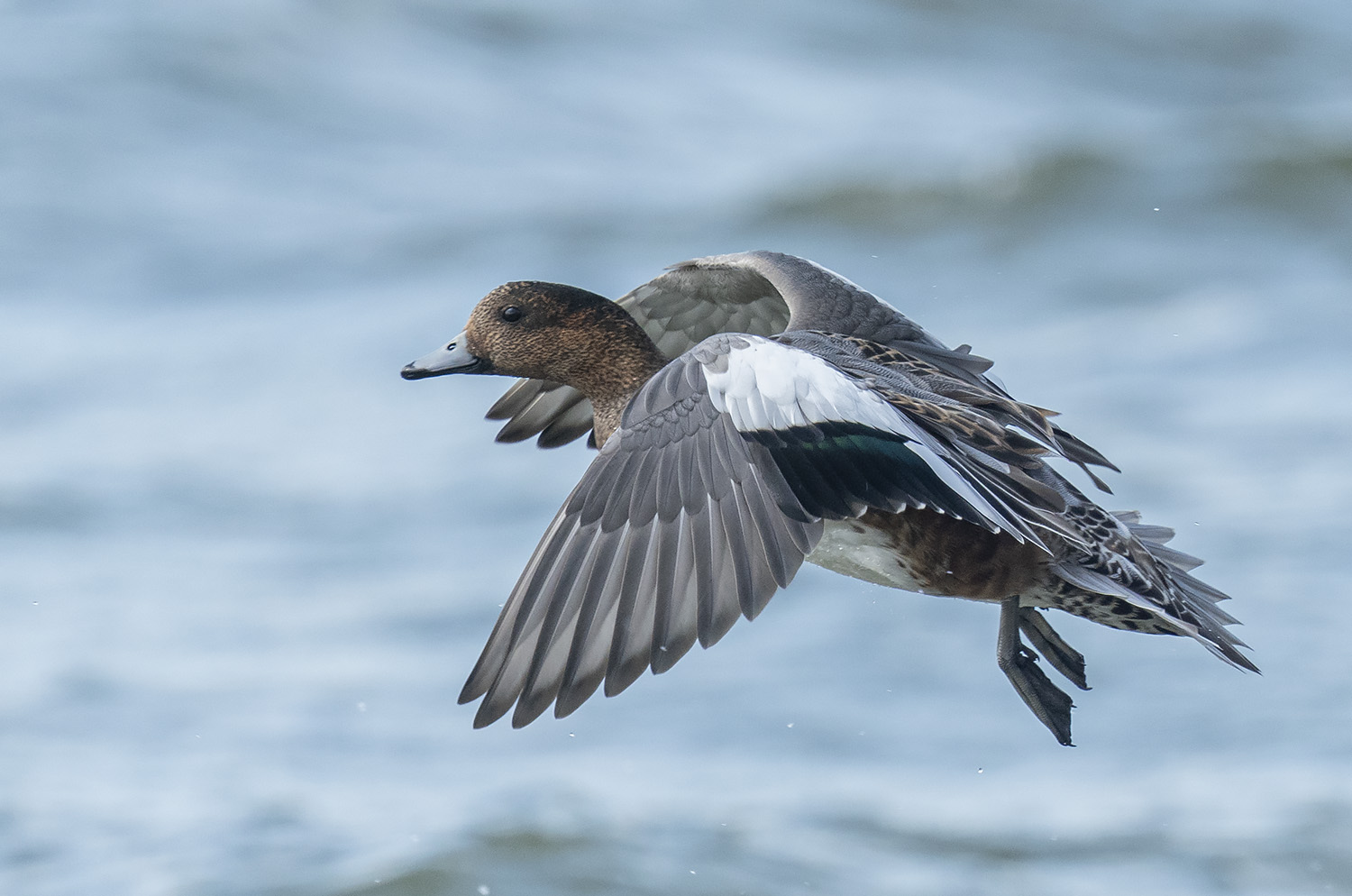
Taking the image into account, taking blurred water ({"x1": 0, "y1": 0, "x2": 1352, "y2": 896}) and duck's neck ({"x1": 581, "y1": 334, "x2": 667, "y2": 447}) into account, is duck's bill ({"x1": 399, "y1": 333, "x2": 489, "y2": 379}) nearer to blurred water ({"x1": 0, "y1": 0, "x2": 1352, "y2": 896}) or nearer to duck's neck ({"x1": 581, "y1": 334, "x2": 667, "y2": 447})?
duck's neck ({"x1": 581, "y1": 334, "x2": 667, "y2": 447})

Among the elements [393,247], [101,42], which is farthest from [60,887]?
[101,42]

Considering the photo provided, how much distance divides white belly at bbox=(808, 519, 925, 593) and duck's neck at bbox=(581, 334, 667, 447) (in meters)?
0.70

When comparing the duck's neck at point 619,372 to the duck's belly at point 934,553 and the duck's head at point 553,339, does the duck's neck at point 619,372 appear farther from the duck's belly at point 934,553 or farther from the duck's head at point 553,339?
the duck's belly at point 934,553

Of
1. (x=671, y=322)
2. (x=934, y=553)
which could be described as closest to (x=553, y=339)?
(x=671, y=322)

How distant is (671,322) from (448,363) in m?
0.88

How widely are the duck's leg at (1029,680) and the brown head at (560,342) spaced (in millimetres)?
1055

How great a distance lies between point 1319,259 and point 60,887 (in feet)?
29.0

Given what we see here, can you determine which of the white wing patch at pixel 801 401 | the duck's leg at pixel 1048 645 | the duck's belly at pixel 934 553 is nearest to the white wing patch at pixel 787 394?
the white wing patch at pixel 801 401

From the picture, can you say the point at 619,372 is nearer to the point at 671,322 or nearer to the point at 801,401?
the point at 671,322

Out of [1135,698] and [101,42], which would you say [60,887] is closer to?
[1135,698]

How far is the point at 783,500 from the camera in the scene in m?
3.53

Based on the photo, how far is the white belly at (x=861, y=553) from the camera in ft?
13.5

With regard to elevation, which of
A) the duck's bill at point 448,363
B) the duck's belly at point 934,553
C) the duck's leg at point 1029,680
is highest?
the duck's bill at point 448,363

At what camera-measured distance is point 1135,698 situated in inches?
314
